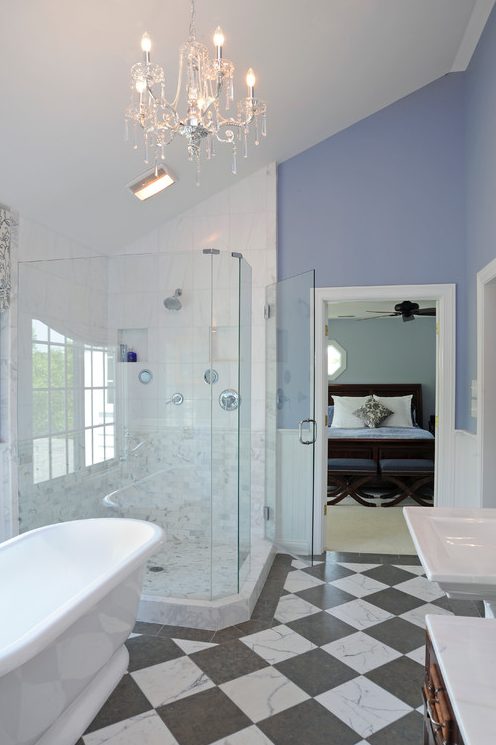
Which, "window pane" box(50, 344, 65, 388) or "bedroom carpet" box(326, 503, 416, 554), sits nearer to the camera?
"window pane" box(50, 344, 65, 388)

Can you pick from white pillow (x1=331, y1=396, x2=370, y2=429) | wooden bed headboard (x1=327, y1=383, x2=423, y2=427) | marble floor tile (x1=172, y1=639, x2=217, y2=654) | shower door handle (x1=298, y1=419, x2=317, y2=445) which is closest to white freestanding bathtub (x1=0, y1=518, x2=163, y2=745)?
marble floor tile (x1=172, y1=639, x2=217, y2=654)

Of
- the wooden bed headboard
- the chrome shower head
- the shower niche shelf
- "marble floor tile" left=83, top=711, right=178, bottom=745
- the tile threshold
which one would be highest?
the chrome shower head

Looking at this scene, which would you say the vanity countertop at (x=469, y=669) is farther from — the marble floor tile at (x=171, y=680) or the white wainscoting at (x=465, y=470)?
the white wainscoting at (x=465, y=470)

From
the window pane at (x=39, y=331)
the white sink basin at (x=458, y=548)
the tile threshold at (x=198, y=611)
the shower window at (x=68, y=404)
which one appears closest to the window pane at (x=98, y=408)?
the shower window at (x=68, y=404)

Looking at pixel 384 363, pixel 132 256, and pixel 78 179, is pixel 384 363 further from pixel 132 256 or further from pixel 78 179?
pixel 78 179

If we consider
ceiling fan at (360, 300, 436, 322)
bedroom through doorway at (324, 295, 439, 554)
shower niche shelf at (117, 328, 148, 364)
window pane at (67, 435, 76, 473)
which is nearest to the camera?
window pane at (67, 435, 76, 473)

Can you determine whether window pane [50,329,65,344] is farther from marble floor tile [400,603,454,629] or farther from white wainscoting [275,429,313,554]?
marble floor tile [400,603,454,629]

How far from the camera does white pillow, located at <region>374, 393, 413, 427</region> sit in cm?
728

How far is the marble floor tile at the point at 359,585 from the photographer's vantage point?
3.32 metres

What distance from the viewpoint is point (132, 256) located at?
363 centimetres

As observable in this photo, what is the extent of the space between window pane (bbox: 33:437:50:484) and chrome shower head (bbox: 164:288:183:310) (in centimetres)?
119

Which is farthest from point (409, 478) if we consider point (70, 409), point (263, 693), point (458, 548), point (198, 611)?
point (458, 548)

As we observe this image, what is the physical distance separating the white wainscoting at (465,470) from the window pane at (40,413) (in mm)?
2798

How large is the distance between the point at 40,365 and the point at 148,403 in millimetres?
775
